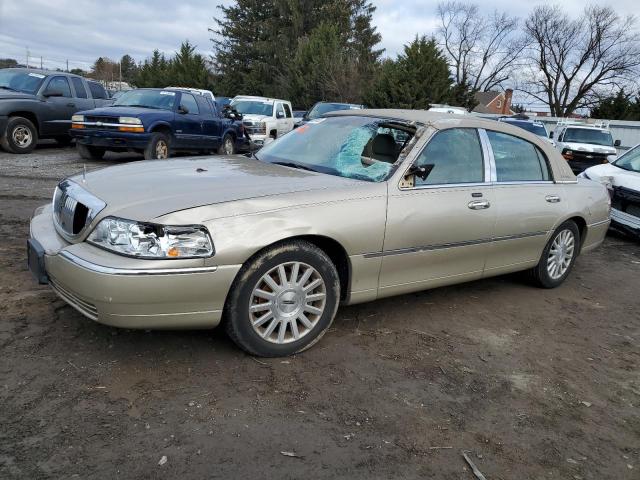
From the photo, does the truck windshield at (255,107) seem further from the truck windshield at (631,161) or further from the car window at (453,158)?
the car window at (453,158)

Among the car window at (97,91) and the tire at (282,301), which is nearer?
the tire at (282,301)

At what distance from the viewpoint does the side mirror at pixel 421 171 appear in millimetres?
3971

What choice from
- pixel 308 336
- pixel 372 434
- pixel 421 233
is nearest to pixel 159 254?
pixel 308 336

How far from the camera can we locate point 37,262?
11.1 feet

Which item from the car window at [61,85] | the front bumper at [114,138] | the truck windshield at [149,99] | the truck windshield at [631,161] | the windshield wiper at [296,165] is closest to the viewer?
the windshield wiper at [296,165]

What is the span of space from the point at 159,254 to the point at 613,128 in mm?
30997

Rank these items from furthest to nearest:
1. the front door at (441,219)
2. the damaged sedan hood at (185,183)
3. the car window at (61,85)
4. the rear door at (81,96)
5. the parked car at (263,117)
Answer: the parked car at (263,117) → the rear door at (81,96) → the car window at (61,85) → the front door at (441,219) → the damaged sedan hood at (185,183)

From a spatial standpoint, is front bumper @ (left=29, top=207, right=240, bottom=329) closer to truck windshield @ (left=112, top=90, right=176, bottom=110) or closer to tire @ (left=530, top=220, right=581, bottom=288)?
tire @ (left=530, top=220, right=581, bottom=288)

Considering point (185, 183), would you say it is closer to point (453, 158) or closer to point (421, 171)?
point (421, 171)

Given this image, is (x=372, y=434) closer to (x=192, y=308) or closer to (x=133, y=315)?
(x=192, y=308)

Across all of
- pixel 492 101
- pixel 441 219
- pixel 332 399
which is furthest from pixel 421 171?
pixel 492 101

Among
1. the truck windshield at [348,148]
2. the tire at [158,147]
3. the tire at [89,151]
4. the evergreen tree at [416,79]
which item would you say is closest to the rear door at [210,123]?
the tire at [158,147]

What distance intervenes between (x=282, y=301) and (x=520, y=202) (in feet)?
7.83

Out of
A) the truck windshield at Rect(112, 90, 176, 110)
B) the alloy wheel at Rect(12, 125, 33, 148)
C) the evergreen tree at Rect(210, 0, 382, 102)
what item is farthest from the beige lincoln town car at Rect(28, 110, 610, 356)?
the evergreen tree at Rect(210, 0, 382, 102)
